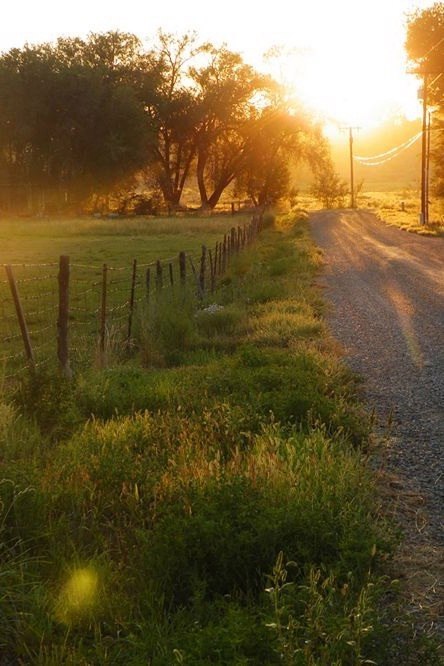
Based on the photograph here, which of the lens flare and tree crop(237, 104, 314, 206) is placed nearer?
the lens flare

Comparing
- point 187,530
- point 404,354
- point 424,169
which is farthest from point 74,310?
point 424,169

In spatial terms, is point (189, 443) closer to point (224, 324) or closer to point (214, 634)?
point (214, 634)

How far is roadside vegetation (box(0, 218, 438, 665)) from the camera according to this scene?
3.51 metres

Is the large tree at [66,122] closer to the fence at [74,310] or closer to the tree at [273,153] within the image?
the tree at [273,153]

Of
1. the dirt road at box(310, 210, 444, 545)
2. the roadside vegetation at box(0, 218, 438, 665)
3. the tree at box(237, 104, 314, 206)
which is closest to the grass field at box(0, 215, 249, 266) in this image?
the dirt road at box(310, 210, 444, 545)

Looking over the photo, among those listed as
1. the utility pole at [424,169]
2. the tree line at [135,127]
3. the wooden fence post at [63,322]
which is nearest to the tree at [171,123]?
the tree line at [135,127]

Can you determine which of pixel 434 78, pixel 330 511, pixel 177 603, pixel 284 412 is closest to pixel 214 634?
pixel 177 603

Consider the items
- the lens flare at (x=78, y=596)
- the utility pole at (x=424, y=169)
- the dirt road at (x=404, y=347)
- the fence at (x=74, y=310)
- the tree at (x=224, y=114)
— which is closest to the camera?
the lens flare at (x=78, y=596)

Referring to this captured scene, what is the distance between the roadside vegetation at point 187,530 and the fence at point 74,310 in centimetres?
139

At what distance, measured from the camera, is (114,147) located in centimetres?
6194

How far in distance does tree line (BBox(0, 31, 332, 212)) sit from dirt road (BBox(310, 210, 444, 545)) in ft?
125

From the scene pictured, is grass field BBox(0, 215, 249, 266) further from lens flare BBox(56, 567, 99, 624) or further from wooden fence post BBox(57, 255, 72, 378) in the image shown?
lens flare BBox(56, 567, 99, 624)

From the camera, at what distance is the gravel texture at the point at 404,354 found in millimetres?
5809

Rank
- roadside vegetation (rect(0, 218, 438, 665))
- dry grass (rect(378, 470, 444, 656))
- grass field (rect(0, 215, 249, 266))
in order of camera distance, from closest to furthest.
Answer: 1. roadside vegetation (rect(0, 218, 438, 665))
2. dry grass (rect(378, 470, 444, 656))
3. grass field (rect(0, 215, 249, 266))
